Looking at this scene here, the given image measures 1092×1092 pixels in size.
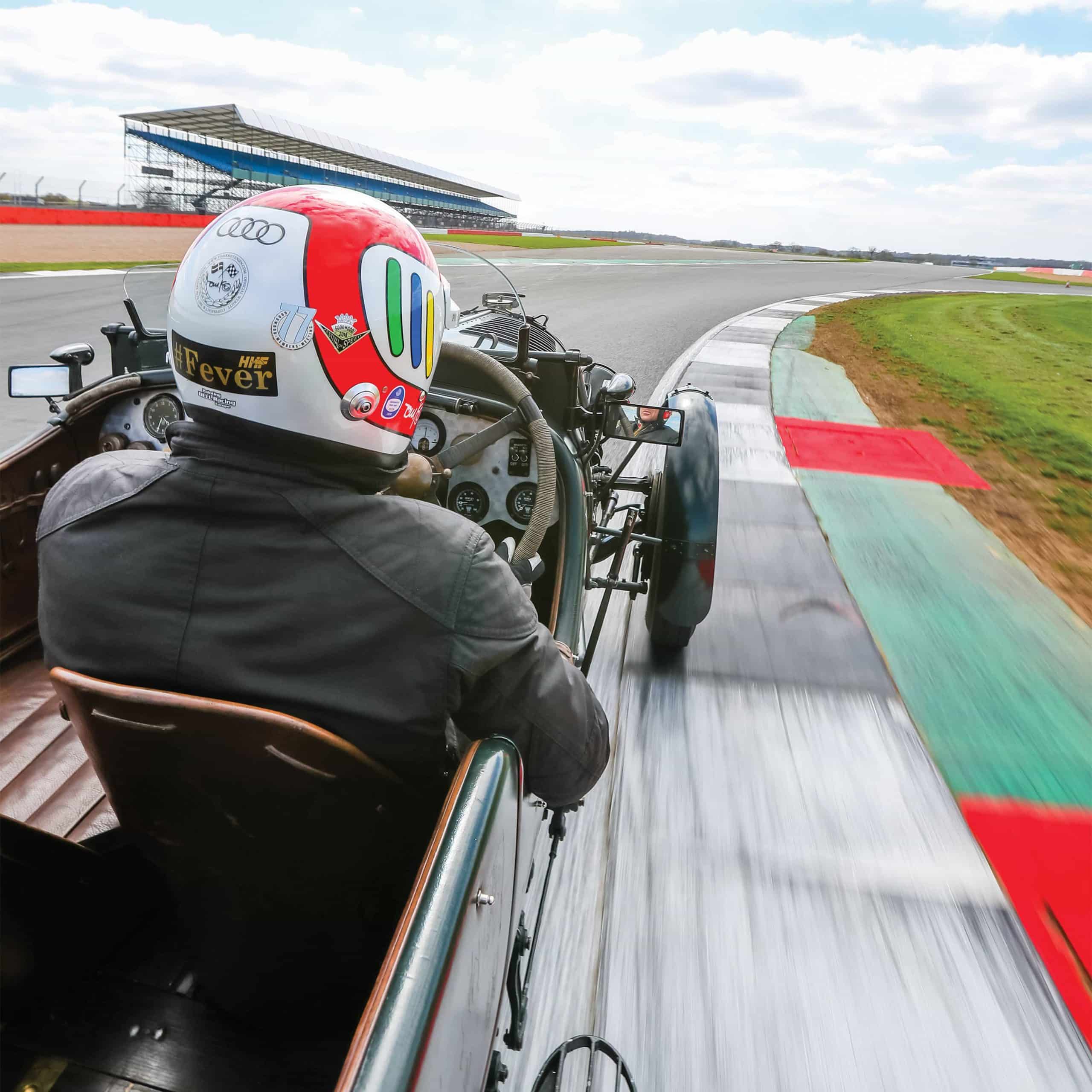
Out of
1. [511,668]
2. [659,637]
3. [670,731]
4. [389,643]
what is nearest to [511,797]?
[511,668]

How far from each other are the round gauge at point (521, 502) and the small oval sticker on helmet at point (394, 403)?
1323 mm

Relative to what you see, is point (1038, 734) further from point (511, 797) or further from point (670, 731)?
point (511, 797)

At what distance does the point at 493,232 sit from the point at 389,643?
5848cm

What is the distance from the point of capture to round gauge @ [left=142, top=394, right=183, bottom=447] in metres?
2.80

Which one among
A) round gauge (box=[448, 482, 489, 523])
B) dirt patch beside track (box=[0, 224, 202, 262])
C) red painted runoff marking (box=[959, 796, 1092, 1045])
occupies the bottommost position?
dirt patch beside track (box=[0, 224, 202, 262])

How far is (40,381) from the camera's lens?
2791mm

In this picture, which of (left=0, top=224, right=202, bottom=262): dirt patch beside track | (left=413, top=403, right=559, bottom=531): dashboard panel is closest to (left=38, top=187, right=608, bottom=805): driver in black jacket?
(left=413, top=403, right=559, bottom=531): dashboard panel

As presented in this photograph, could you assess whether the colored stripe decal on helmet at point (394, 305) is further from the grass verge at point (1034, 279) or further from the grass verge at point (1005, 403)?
the grass verge at point (1034, 279)

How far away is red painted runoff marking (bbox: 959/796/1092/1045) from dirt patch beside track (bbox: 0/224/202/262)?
16870 millimetres

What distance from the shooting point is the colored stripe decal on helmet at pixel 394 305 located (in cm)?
148

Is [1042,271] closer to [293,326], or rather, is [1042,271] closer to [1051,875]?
[1051,875]

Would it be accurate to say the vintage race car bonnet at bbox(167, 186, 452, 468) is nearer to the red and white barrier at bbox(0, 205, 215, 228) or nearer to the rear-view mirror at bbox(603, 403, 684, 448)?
the rear-view mirror at bbox(603, 403, 684, 448)

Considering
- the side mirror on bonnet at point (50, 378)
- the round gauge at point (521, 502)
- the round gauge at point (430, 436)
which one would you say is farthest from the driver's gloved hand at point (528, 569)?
the side mirror on bonnet at point (50, 378)

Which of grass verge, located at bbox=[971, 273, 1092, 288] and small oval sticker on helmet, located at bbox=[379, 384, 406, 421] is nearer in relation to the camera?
small oval sticker on helmet, located at bbox=[379, 384, 406, 421]
